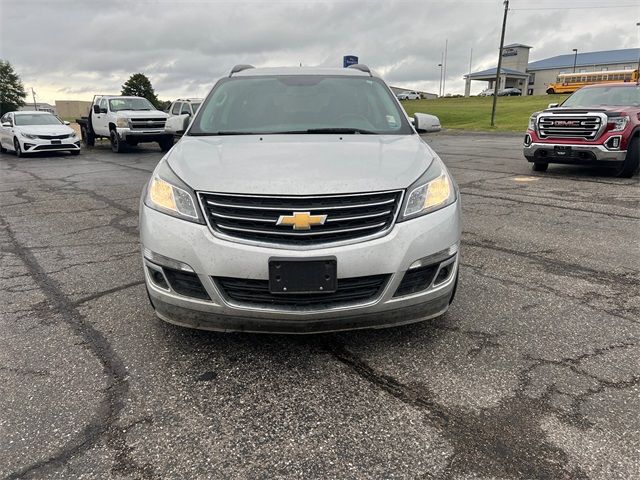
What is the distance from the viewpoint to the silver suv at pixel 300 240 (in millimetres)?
2674

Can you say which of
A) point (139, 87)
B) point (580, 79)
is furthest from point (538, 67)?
point (139, 87)

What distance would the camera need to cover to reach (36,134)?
1698 cm

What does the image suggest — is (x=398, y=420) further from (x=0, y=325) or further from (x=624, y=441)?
(x=0, y=325)

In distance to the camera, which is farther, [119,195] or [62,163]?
[62,163]

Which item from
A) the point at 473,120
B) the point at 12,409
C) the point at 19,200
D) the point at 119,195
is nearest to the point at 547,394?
the point at 12,409

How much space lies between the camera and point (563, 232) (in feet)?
19.7

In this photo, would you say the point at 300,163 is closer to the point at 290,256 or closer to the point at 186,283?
the point at 290,256

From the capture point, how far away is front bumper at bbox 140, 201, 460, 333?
8.73 feet

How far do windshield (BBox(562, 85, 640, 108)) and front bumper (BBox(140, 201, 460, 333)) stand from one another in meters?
9.44

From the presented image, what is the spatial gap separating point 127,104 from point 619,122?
52.9 ft

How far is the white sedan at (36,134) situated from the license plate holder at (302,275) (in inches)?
680

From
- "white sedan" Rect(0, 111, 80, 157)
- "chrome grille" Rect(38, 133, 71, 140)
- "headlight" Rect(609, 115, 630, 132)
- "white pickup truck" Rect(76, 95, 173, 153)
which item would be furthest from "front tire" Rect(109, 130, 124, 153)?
"headlight" Rect(609, 115, 630, 132)

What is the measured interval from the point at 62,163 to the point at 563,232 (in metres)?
14.2

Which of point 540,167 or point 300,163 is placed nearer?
point 300,163
